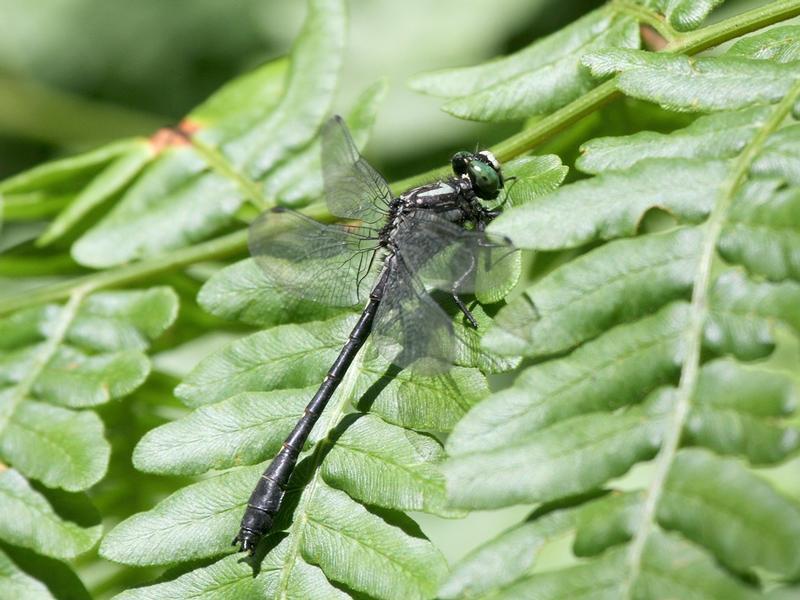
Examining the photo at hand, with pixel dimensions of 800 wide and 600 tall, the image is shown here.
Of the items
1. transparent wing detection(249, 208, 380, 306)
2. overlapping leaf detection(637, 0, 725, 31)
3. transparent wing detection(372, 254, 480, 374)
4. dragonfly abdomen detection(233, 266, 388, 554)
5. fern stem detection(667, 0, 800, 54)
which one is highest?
overlapping leaf detection(637, 0, 725, 31)

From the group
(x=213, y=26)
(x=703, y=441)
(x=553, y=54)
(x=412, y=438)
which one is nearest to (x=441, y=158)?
(x=213, y=26)

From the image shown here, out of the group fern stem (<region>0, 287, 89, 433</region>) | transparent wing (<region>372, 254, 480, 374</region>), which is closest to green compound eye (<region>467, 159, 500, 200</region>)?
transparent wing (<region>372, 254, 480, 374</region>)

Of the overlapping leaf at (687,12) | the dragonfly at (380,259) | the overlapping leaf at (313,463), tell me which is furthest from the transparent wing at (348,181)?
the overlapping leaf at (687,12)

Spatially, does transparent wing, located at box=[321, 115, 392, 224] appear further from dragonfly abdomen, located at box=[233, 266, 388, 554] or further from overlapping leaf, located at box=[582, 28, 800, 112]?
overlapping leaf, located at box=[582, 28, 800, 112]

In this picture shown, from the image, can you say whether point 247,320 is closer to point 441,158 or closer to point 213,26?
point 441,158

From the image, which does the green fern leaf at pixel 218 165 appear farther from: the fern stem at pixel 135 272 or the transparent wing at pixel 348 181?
the transparent wing at pixel 348 181

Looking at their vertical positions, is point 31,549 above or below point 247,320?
below
